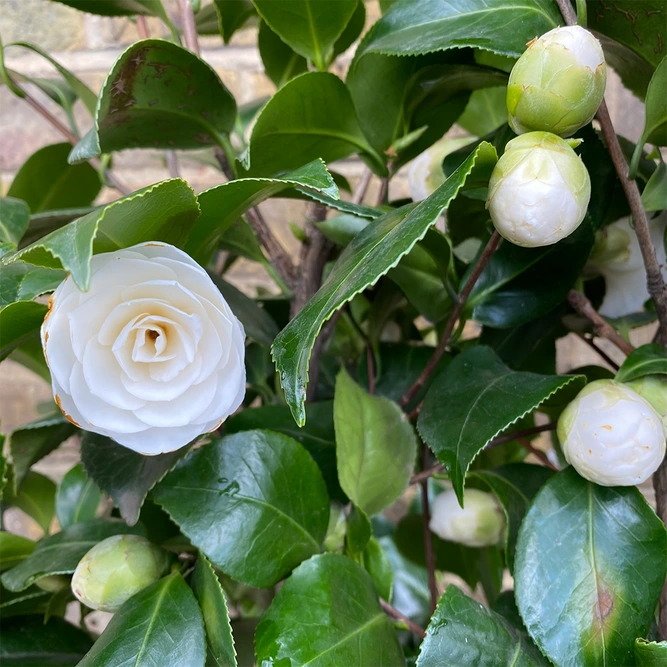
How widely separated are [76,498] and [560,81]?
0.48 m

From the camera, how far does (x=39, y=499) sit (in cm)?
57

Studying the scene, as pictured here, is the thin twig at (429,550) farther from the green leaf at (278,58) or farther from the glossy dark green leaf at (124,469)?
the green leaf at (278,58)

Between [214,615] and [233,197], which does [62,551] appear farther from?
[233,197]

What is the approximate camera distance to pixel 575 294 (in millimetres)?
400

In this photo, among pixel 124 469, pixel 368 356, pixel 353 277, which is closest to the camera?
pixel 353 277

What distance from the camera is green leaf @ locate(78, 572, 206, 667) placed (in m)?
0.30

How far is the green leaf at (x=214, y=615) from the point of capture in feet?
0.97

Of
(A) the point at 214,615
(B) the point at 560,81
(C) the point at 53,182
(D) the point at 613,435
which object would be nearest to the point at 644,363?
(D) the point at 613,435

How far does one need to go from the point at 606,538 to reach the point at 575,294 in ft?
0.49

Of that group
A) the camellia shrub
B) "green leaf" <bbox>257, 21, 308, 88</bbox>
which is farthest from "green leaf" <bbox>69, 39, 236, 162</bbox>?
"green leaf" <bbox>257, 21, 308, 88</bbox>

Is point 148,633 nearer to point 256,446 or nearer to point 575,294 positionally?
point 256,446

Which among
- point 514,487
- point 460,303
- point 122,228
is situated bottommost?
point 514,487

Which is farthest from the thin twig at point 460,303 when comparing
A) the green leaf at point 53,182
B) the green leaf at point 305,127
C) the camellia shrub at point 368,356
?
the green leaf at point 53,182

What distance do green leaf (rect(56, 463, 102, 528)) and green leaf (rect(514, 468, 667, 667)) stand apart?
1.17 feet
